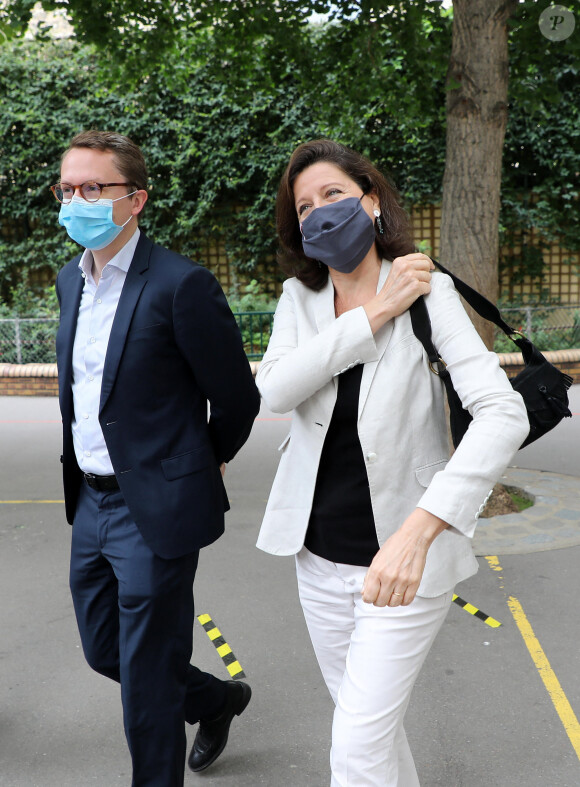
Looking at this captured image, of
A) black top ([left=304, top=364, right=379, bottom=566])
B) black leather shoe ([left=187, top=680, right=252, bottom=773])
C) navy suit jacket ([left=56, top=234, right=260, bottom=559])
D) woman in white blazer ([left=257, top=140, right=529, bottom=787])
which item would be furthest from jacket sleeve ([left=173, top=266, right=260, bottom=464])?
black leather shoe ([left=187, top=680, right=252, bottom=773])

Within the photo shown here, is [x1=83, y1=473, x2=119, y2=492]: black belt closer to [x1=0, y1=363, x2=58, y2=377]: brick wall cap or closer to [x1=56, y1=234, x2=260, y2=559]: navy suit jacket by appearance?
[x1=56, y1=234, x2=260, y2=559]: navy suit jacket

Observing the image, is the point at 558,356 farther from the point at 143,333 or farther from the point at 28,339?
the point at 143,333

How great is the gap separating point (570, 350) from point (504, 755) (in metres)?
10.3

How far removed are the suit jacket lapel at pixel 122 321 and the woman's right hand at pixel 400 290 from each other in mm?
793

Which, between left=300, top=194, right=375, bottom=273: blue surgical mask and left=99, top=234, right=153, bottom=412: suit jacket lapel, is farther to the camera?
left=99, top=234, right=153, bottom=412: suit jacket lapel

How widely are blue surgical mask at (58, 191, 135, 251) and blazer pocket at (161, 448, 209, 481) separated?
0.72 m

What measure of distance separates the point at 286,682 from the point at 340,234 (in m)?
Result: 2.27

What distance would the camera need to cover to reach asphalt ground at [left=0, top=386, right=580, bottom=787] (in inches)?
115

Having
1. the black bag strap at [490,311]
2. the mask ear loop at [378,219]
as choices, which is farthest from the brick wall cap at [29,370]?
the black bag strap at [490,311]

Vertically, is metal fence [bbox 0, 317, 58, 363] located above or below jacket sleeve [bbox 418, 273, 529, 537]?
Answer: below

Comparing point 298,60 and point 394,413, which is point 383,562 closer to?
point 394,413

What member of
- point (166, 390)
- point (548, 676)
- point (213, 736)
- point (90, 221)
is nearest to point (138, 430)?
point (166, 390)

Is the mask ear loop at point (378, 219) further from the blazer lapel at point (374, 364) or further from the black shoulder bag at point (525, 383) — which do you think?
the blazer lapel at point (374, 364)

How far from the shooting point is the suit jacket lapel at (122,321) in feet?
7.86
